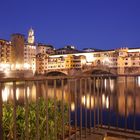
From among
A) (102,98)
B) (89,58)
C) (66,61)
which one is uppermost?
(89,58)

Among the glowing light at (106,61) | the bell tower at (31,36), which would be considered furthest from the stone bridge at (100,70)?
the bell tower at (31,36)

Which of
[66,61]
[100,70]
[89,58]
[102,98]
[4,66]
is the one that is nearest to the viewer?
[102,98]

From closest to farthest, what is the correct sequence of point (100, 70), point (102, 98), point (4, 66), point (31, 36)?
1. point (102, 98)
2. point (100, 70)
3. point (4, 66)
4. point (31, 36)

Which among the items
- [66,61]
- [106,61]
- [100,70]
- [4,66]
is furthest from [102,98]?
[66,61]

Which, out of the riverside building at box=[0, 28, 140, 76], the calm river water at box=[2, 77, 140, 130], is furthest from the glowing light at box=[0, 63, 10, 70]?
the calm river water at box=[2, 77, 140, 130]

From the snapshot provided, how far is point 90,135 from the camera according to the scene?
3814 mm

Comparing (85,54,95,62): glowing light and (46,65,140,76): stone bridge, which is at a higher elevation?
(85,54,95,62): glowing light

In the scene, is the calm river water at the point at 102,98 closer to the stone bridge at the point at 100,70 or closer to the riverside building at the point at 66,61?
the stone bridge at the point at 100,70

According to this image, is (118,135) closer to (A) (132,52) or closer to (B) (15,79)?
(B) (15,79)

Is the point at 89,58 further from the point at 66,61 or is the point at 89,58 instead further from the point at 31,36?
A: the point at 31,36

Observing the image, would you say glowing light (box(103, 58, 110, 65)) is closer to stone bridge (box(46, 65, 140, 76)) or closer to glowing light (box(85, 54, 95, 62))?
stone bridge (box(46, 65, 140, 76))

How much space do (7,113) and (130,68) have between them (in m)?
65.0

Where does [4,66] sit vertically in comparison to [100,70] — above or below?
above

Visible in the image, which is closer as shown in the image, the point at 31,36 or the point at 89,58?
the point at 89,58
